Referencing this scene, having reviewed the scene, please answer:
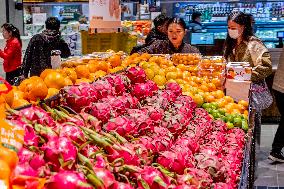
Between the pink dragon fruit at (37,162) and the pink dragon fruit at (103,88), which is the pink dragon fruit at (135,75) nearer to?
the pink dragon fruit at (103,88)

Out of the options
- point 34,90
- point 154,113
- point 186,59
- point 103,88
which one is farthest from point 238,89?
point 34,90

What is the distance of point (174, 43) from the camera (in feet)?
21.5

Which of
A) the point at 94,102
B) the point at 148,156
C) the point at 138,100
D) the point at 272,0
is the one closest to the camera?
the point at 148,156

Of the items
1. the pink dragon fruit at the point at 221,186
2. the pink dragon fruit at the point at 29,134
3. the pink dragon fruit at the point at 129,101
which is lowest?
the pink dragon fruit at the point at 221,186

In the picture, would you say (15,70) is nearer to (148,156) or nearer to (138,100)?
(138,100)

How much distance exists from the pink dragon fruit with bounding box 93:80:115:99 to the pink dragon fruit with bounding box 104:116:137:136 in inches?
14.1

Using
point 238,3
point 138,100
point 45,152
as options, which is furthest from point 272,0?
point 45,152

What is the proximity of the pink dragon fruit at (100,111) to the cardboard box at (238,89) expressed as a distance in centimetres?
259

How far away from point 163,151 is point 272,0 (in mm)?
11107

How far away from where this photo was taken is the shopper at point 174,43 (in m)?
6.44

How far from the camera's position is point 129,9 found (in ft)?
43.3

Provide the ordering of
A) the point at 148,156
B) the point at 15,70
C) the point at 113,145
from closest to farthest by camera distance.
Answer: the point at 113,145
the point at 148,156
the point at 15,70

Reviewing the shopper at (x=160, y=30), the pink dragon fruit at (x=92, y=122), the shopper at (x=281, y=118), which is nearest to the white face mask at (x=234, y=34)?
the shopper at (x=281, y=118)

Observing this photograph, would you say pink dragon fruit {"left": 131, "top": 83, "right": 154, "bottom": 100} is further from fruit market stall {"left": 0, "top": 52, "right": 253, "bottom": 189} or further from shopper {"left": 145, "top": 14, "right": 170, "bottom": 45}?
shopper {"left": 145, "top": 14, "right": 170, "bottom": 45}
